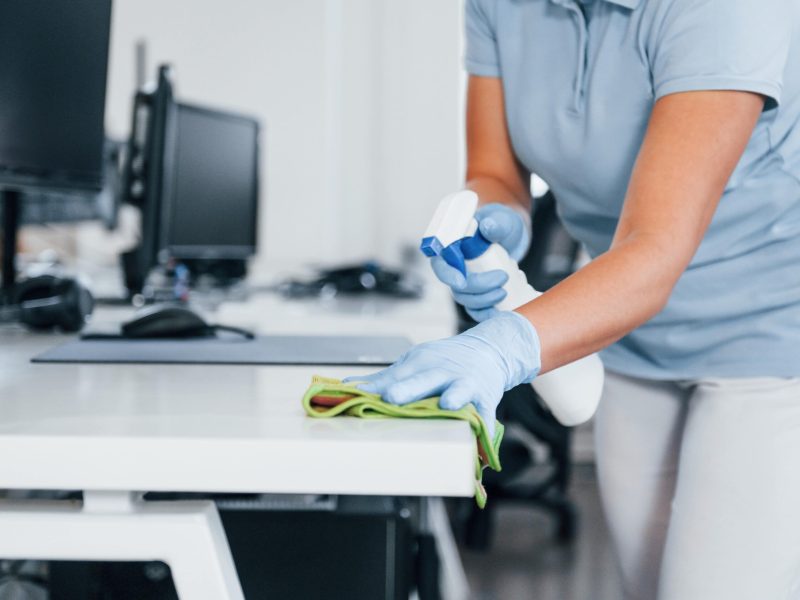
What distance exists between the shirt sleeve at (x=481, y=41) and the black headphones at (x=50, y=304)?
24.8 inches

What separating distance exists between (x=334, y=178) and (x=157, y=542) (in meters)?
3.79

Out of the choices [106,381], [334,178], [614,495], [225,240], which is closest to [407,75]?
[334,178]

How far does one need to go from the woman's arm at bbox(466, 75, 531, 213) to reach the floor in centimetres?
152

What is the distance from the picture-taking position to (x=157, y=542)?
68 centimetres

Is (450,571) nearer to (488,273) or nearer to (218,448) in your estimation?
(488,273)

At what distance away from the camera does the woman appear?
90 cm

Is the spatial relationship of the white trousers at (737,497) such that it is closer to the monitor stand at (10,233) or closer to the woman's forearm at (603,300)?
the woman's forearm at (603,300)

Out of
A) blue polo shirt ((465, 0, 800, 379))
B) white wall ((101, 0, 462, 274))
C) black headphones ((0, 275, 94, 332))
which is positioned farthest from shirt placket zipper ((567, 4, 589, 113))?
white wall ((101, 0, 462, 274))

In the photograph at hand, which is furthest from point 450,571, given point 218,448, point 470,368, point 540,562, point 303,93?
point 303,93

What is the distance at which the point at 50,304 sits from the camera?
51.2 inches

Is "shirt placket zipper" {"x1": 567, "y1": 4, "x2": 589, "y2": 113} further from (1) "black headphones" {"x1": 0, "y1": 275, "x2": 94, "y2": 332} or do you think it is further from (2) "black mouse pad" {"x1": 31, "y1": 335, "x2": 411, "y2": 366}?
(1) "black headphones" {"x1": 0, "y1": 275, "x2": 94, "y2": 332}

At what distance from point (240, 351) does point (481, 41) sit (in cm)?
55

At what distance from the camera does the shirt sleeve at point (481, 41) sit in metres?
1.32

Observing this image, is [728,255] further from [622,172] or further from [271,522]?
[271,522]
